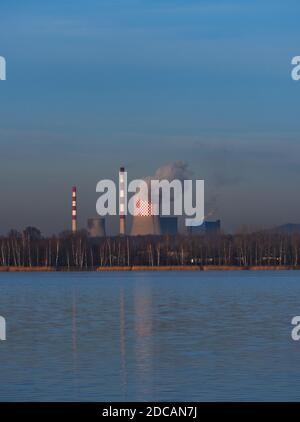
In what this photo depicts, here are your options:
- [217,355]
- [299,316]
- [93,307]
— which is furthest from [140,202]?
[217,355]

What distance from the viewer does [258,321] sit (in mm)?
33938

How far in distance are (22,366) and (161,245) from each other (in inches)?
4190

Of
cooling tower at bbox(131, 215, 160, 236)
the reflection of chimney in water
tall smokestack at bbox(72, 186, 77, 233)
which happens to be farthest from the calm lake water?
tall smokestack at bbox(72, 186, 77, 233)

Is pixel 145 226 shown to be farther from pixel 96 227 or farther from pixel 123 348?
pixel 123 348

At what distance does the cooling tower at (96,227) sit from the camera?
452 feet

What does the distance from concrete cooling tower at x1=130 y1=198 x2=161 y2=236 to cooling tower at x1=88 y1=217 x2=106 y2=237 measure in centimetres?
722

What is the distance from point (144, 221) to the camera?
129750mm

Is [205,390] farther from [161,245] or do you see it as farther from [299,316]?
[161,245]

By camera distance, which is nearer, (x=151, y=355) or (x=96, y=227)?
(x=151, y=355)

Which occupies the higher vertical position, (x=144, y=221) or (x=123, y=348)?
(x=144, y=221)

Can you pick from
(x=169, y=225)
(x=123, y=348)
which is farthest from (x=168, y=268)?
(x=123, y=348)

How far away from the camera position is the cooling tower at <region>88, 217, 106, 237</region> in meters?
138

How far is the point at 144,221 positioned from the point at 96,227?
11.3 meters

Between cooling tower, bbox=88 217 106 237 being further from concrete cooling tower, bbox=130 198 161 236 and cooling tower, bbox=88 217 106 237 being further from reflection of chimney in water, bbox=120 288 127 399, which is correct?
reflection of chimney in water, bbox=120 288 127 399
